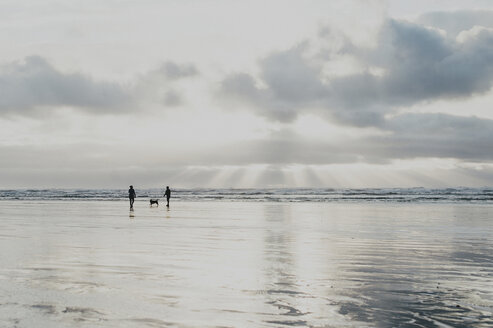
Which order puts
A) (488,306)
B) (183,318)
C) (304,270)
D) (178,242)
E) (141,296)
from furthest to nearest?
(178,242), (304,270), (141,296), (488,306), (183,318)

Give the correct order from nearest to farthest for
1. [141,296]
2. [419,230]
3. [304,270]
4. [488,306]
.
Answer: [488,306] < [141,296] < [304,270] < [419,230]

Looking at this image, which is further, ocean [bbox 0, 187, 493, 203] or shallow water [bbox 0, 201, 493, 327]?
ocean [bbox 0, 187, 493, 203]

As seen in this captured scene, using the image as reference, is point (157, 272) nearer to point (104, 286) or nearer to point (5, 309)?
point (104, 286)

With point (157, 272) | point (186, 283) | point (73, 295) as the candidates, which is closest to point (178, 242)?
Result: point (157, 272)

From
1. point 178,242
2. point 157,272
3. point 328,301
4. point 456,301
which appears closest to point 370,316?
point 328,301

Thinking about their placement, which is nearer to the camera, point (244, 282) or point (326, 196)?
A: point (244, 282)

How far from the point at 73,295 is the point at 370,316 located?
18.2 feet

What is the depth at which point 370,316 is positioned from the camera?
8.13 meters

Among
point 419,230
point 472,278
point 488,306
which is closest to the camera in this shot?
point 488,306

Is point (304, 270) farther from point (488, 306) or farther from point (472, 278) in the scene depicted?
point (488, 306)

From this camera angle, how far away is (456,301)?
9.29 m

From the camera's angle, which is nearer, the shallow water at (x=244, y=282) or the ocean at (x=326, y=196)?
the shallow water at (x=244, y=282)

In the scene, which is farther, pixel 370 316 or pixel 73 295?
pixel 73 295

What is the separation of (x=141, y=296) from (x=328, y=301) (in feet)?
11.6
